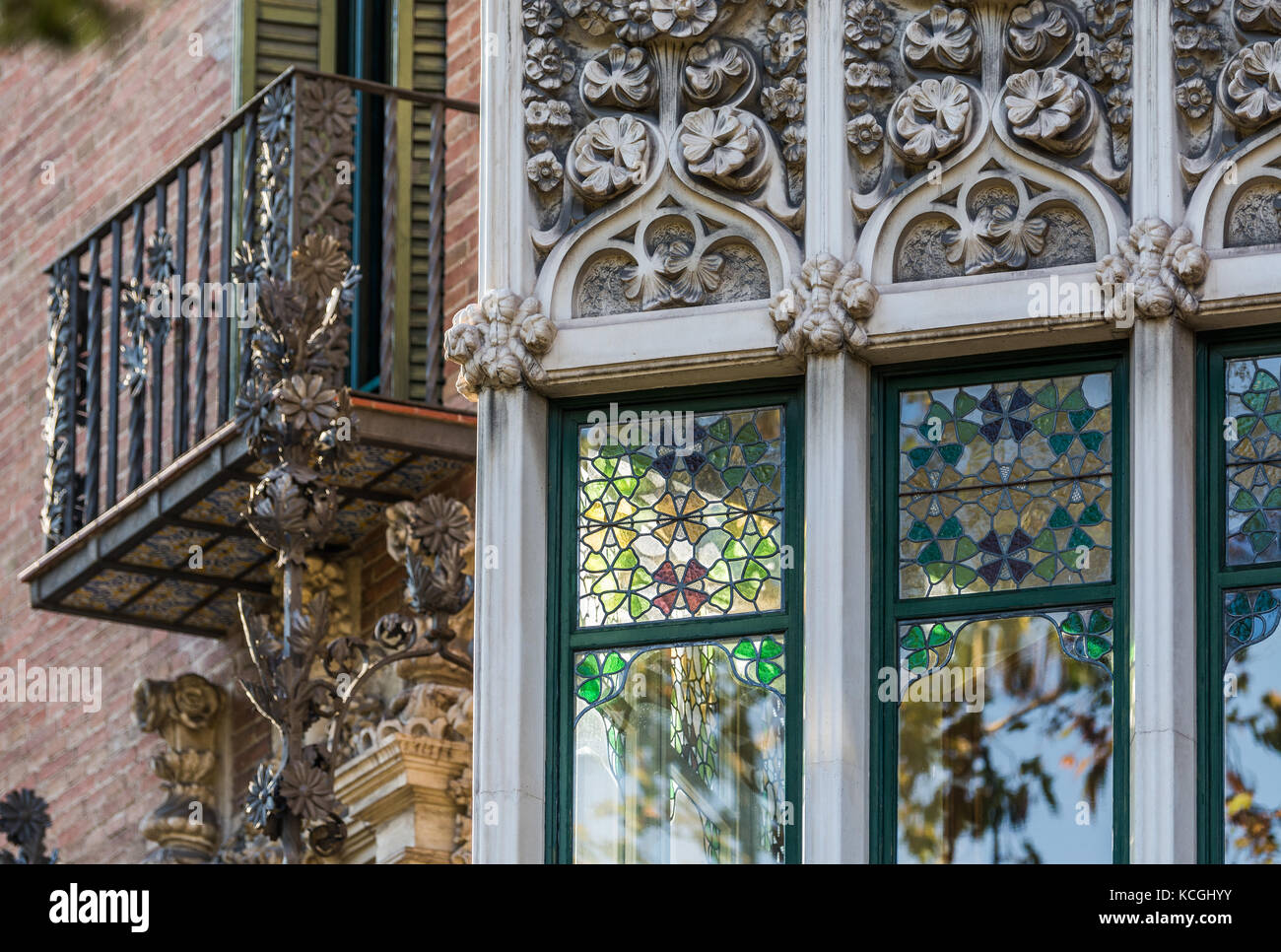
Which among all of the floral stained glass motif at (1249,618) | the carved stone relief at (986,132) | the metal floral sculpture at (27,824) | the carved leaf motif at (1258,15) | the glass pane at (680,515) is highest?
the carved leaf motif at (1258,15)

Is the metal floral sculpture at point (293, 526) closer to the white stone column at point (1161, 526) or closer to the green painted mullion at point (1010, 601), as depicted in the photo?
the green painted mullion at point (1010, 601)

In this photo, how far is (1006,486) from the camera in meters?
10.7

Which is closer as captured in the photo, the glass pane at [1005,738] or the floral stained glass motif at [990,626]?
the glass pane at [1005,738]

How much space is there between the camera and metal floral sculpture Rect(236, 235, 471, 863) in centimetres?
1262

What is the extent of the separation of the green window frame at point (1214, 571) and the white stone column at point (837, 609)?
1.00 m

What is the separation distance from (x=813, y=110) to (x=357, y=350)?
195 inches

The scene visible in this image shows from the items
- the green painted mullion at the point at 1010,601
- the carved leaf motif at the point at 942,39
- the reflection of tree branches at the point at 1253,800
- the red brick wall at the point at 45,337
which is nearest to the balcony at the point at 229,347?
the red brick wall at the point at 45,337

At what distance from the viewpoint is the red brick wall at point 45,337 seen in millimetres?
17578

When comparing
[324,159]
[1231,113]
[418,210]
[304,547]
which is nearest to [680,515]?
[1231,113]

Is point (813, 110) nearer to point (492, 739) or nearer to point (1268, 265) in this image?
point (1268, 265)

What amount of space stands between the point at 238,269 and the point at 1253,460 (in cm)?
558

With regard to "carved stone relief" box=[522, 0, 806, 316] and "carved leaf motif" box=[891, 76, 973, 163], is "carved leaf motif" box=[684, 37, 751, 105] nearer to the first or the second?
"carved stone relief" box=[522, 0, 806, 316]

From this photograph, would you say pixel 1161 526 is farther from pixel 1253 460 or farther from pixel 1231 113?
pixel 1231 113

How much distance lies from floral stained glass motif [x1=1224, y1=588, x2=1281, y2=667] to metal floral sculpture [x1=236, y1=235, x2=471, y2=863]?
3602 millimetres
